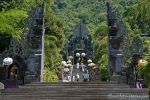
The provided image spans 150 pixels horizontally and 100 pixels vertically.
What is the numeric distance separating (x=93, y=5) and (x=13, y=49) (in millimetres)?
79687

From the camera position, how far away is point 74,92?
18469 mm

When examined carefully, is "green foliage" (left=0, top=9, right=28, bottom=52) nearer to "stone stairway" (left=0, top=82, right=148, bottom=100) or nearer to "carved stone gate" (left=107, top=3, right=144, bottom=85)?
"carved stone gate" (left=107, top=3, right=144, bottom=85)

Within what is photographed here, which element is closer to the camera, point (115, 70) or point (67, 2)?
point (115, 70)

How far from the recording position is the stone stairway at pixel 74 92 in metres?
17.7

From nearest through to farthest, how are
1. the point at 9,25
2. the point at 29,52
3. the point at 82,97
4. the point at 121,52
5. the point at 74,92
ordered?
the point at 82,97 < the point at 74,92 < the point at 121,52 < the point at 29,52 < the point at 9,25

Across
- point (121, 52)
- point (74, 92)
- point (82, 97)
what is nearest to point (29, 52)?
point (121, 52)

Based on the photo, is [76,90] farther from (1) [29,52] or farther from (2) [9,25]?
(2) [9,25]

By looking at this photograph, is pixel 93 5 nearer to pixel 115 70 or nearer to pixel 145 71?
pixel 115 70

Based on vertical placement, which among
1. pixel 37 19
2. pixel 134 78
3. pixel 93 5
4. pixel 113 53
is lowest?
pixel 134 78

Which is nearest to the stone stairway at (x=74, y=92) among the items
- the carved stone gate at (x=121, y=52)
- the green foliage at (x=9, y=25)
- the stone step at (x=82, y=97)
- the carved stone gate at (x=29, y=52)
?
the stone step at (x=82, y=97)

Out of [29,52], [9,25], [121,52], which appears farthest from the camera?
[9,25]

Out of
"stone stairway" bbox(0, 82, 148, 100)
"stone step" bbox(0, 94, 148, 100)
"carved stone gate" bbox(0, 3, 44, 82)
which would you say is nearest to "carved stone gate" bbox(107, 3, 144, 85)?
"stone stairway" bbox(0, 82, 148, 100)

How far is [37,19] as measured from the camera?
80.2ft

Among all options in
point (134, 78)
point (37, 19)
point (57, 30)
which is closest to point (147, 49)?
point (134, 78)
